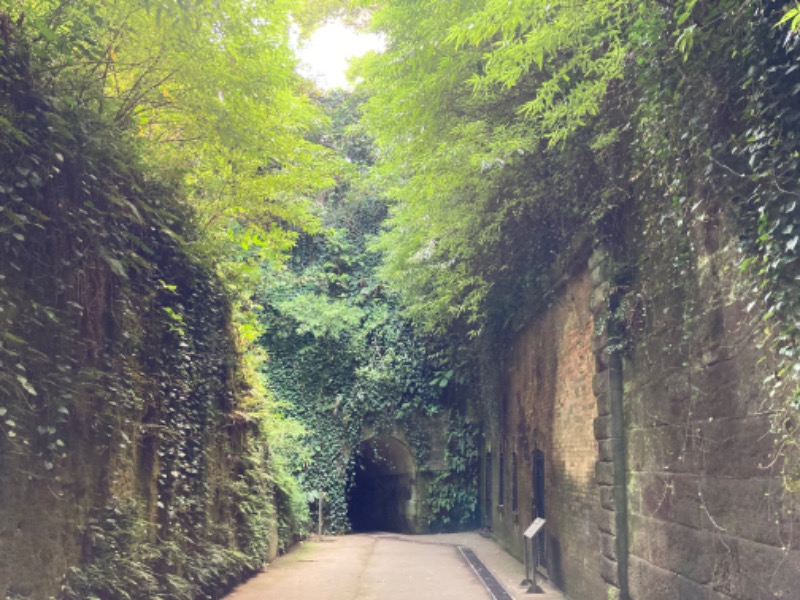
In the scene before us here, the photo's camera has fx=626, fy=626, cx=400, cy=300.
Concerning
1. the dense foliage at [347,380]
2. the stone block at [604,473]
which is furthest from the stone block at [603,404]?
the dense foliage at [347,380]

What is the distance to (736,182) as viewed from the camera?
4.21 metres

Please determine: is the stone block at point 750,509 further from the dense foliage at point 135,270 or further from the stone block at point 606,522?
the dense foliage at point 135,270

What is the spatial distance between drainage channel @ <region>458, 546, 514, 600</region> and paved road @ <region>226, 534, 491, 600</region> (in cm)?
12

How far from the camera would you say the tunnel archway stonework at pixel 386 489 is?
18.1 metres

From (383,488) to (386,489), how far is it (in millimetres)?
337

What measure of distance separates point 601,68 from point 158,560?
6598 millimetres

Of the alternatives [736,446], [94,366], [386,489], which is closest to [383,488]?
[386,489]

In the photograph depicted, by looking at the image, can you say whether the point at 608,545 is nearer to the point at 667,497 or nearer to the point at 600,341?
the point at 667,497

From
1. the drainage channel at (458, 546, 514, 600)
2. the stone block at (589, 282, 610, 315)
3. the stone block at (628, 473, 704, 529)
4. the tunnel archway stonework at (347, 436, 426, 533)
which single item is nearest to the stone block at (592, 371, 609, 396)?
the stone block at (589, 282, 610, 315)

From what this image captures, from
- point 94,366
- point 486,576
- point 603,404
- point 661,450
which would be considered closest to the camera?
point 94,366

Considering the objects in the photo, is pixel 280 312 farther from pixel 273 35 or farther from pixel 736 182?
pixel 736 182

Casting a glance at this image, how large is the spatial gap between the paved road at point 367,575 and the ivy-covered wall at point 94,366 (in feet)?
4.95

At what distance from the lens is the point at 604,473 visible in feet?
23.1

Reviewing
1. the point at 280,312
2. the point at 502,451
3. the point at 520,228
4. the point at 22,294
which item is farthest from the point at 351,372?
the point at 22,294
